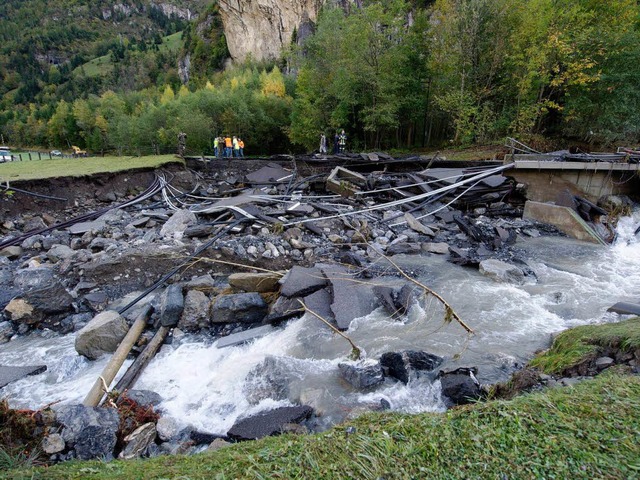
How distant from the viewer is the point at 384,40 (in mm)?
20078

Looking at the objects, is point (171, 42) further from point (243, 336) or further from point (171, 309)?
point (243, 336)

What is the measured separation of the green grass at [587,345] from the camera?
3.54 metres

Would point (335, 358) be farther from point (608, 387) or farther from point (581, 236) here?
point (581, 236)

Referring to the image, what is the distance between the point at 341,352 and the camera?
5066 millimetres

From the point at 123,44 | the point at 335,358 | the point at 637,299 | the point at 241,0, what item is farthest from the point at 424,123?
the point at 123,44

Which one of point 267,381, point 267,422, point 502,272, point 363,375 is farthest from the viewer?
point 502,272

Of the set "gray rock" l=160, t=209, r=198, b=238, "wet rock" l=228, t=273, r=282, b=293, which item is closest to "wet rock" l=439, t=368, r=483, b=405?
"wet rock" l=228, t=273, r=282, b=293

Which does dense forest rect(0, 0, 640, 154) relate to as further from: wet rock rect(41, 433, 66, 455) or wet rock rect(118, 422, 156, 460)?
wet rock rect(41, 433, 66, 455)

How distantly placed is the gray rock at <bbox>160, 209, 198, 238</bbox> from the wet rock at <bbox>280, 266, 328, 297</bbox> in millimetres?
4162

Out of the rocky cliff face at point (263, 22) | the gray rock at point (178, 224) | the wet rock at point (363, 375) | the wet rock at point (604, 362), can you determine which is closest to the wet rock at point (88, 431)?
the wet rock at point (363, 375)

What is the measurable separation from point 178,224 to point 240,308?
4.74 metres

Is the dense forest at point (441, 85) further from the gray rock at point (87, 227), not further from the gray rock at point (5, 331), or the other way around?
the gray rock at point (5, 331)

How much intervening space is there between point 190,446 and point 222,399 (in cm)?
84

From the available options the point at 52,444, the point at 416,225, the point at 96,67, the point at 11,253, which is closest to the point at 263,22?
the point at 416,225
